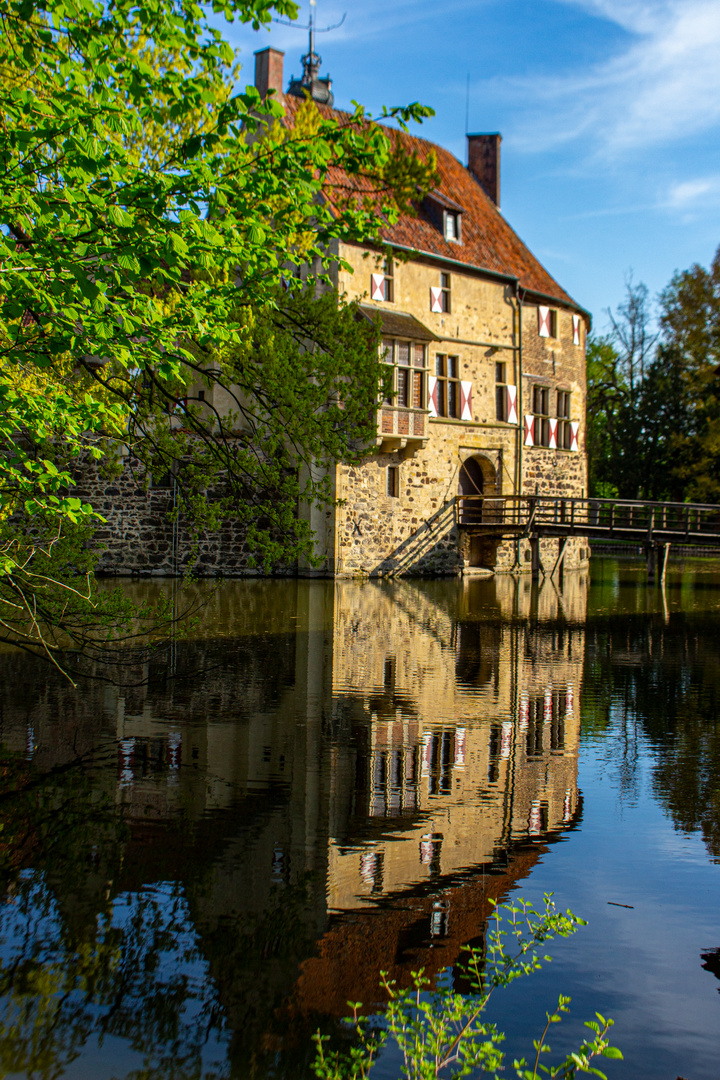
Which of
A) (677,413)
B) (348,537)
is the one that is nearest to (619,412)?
(677,413)

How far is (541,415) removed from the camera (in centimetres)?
3025

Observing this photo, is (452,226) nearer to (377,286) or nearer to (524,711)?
Answer: (377,286)

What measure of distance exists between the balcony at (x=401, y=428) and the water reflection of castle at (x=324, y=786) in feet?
41.0

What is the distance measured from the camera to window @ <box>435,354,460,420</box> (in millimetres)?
26859

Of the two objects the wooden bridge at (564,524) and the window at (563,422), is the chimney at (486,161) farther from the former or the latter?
the wooden bridge at (564,524)

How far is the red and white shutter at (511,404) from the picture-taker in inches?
1135

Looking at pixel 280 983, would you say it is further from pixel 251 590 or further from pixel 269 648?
pixel 251 590

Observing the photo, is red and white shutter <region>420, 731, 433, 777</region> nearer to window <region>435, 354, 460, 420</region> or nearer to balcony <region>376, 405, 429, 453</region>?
balcony <region>376, 405, 429, 453</region>

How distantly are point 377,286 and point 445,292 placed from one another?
9.68ft

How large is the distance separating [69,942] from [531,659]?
857 centimetres

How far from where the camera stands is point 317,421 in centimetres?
955

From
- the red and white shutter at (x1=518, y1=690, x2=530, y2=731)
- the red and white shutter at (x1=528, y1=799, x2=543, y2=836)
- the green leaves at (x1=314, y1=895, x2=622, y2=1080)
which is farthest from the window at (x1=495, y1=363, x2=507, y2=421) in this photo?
the green leaves at (x1=314, y1=895, x2=622, y2=1080)

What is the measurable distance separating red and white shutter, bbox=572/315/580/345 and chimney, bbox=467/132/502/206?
4.72m

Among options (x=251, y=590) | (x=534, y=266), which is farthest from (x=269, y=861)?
(x=534, y=266)
